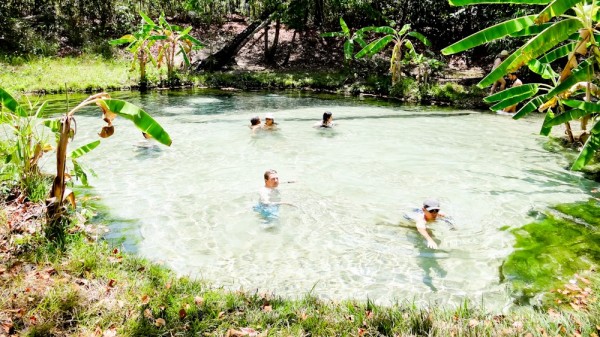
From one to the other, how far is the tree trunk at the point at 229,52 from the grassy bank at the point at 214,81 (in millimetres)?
1625

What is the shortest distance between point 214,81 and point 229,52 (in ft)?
15.3

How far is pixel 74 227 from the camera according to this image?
626cm

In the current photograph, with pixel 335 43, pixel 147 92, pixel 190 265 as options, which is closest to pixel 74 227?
pixel 190 265

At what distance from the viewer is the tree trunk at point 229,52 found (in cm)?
2592

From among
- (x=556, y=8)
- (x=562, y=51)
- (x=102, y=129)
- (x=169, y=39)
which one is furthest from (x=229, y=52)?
(x=556, y=8)

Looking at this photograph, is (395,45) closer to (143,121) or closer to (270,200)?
(270,200)

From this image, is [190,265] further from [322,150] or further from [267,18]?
[267,18]

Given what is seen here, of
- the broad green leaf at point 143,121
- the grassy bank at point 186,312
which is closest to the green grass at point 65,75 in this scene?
the broad green leaf at point 143,121

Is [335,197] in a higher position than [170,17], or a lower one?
lower

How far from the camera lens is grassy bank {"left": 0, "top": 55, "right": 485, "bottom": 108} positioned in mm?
19625

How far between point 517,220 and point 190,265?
5859mm

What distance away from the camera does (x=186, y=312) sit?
4672 mm

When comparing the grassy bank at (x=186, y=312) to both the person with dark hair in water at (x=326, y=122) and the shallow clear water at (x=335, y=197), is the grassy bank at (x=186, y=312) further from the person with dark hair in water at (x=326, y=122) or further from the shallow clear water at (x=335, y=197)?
the person with dark hair in water at (x=326, y=122)

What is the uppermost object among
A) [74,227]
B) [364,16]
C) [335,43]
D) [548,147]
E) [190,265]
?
[364,16]
